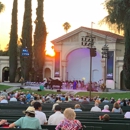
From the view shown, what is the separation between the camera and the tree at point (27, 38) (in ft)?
161

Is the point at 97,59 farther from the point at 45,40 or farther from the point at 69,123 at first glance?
the point at 69,123

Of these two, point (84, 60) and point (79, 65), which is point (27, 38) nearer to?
point (79, 65)

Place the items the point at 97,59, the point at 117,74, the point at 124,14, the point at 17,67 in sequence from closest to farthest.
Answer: the point at 124,14
the point at 117,74
the point at 97,59
the point at 17,67

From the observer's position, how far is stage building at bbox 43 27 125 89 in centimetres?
4328

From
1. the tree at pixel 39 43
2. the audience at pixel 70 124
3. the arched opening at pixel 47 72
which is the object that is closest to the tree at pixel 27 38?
the tree at pixel 39 43

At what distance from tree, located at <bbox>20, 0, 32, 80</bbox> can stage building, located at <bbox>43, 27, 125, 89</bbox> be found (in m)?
2.52

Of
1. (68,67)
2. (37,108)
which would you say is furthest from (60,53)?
(37,108)

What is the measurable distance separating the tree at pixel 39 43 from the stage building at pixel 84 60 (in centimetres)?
143

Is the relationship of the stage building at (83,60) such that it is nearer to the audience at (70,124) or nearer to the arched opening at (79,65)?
the arched opening at (79,65)

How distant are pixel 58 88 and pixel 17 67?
13574 mm

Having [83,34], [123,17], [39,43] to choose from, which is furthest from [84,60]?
[123,17]

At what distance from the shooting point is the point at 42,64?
48562 millimetres

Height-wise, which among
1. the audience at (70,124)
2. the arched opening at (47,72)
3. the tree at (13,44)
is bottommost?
the audience at (70,124)

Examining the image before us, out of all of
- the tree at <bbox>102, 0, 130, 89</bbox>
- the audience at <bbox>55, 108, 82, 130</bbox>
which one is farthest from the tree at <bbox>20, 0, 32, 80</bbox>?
the audience at <bbox>55, 108, 82, 130</bbox>
